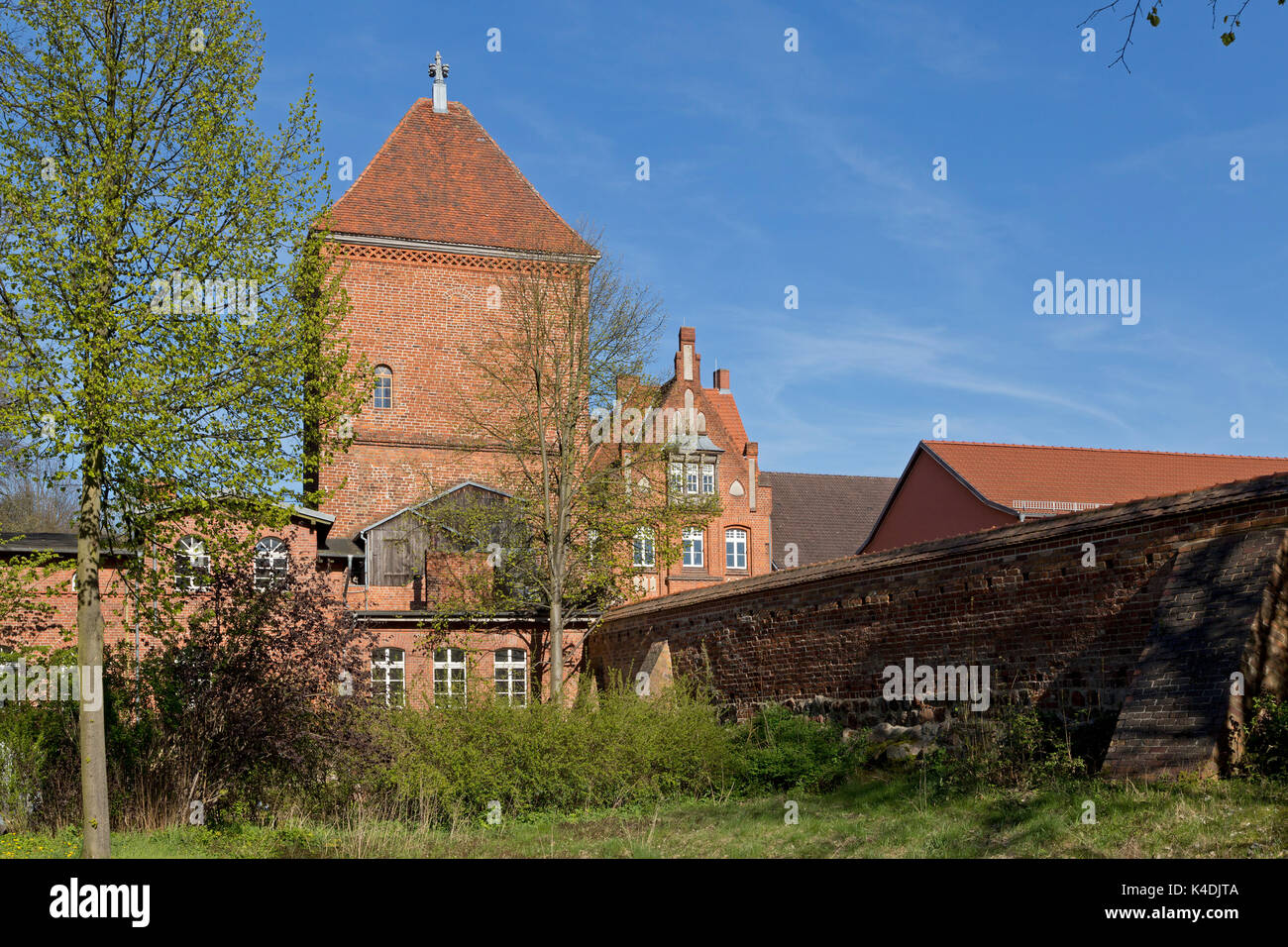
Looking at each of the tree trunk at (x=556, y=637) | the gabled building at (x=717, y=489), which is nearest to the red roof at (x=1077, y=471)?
the gabled building at (x=717, y=489)

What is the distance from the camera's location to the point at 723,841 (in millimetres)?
11516

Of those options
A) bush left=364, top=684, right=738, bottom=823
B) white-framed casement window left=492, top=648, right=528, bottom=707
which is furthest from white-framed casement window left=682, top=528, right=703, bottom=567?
bush left=364, top=684, right=738, bottom=823

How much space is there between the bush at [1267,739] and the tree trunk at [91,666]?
32.0 ft

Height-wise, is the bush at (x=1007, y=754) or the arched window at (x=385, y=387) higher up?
the arched window at (x=385, y=387)

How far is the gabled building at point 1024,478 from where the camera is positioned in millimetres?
29672

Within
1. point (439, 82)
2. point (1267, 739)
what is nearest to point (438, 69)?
point (439, 82)

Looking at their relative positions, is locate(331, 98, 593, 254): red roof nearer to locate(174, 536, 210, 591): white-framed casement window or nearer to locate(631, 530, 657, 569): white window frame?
locate(631, 530, 657, 569): white window frame

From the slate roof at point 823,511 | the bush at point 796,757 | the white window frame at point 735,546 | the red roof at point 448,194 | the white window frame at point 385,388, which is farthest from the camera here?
the slate roof at point 823,511

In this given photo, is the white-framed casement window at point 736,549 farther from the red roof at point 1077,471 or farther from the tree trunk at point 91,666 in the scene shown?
the tree trunk at point 91,666

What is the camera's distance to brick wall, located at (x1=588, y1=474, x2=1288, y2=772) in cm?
1000

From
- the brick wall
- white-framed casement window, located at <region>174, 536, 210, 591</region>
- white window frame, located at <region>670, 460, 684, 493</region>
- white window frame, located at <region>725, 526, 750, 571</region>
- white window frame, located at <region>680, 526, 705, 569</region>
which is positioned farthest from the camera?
white window frame, located at <region>725, 526, 750, 571</region>

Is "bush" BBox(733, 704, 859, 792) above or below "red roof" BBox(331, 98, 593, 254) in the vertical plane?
below

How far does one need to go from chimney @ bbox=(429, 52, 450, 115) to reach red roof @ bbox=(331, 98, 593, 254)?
21cm

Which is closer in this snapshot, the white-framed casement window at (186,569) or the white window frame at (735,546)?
the white-framed casement window at (186,569)
